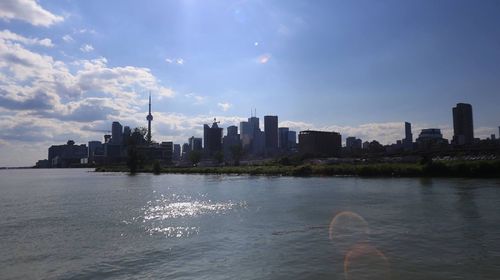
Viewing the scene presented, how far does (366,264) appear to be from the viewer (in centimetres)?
2031

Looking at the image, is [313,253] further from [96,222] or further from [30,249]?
[96,222]

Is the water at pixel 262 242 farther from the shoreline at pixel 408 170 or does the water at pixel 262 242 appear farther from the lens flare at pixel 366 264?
the shoreline at pixel 408 170

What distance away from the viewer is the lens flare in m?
18.4

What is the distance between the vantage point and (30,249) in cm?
2602

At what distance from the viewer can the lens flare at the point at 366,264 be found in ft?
60.5

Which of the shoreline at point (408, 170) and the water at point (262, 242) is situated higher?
the shoreline at point (408, 170)

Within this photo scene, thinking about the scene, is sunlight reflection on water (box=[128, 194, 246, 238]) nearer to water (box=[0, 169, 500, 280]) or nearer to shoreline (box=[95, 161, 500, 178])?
water (box=[0, 169, 500, 280])

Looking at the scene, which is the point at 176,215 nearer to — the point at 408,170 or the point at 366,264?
the point at 366,264

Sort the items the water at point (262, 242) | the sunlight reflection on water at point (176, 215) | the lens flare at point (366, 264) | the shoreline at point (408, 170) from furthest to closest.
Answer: the shoreline at point (408, 170) < the sunlight reflection on water at point (176, 215) < the water at point (262, 242) < the lens flare at point (366, 264)

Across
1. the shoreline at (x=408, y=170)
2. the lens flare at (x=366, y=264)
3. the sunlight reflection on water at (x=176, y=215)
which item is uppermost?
the shoreline at (x=408, y=170)

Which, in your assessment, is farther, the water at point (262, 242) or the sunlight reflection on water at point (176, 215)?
the sunlight reflection on water at point (176, 215)

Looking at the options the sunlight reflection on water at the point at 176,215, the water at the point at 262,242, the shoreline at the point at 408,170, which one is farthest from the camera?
the shoreline at the point at 408,170

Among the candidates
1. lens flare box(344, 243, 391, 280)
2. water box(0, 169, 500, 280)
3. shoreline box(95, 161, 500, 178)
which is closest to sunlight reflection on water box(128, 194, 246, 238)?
water box(0, 169, 500, 280)

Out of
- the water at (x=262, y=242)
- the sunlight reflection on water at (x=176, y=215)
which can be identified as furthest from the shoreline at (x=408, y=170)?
the sunlight reflection on water at (x=176, y=215)
